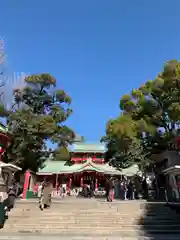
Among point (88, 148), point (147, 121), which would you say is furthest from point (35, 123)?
point (88, 148)

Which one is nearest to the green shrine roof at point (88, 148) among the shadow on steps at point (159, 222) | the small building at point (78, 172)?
the small building at point (78, 172)

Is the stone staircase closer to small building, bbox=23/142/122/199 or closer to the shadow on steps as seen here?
the shadow on steps

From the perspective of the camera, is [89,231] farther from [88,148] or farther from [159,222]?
[88,148]

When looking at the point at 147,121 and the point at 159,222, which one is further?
the point at 147,121

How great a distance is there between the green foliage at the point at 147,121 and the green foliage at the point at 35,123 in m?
5.08

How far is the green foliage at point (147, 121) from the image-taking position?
1830cm

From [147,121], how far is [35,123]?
1013cm

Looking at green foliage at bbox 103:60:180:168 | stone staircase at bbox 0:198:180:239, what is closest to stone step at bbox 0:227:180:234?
stone staircase at bbox 0:198:180:239

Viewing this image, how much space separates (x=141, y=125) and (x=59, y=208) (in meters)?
10.3

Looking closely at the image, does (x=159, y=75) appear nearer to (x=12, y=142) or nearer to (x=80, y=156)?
(x=12, y=142)

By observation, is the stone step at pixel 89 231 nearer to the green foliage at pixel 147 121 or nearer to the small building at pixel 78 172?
the green foliage at pixel 147 121

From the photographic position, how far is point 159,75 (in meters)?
20.6

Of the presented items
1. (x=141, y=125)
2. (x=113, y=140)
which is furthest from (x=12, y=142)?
(x=141, y=125)

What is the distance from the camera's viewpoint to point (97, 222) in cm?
945
